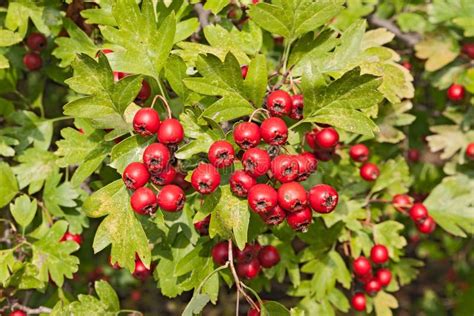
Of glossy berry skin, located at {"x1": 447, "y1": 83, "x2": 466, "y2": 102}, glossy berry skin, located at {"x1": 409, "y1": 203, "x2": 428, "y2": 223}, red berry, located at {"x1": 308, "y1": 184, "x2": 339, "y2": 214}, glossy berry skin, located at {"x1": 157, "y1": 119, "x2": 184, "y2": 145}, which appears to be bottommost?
glossy berry skin, located at {"x1": 409, "y1": 203, "x2": 428, "y2": 223}

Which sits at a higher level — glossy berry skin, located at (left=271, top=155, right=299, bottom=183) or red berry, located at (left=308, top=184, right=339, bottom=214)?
glossy berry skin, located at (left=271, top=155, right=299, bottom=183)

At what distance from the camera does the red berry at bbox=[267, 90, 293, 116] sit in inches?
77.4

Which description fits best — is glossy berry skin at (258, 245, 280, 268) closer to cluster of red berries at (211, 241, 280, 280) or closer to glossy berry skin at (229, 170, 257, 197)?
cluster of red berries at (211, 241, 280, 280)

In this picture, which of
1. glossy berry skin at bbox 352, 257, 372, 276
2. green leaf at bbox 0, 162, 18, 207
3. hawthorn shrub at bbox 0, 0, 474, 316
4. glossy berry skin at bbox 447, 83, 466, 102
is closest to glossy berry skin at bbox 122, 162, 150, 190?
hawthorn shrub at bbox 0, 0, 474, 316

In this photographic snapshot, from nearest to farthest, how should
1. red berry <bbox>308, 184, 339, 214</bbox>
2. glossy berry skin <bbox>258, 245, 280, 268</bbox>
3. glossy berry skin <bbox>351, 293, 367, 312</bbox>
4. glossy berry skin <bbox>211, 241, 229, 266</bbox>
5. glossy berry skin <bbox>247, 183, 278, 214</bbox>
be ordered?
1. glossy berry skin <bbox>247, 183, 278, 214</bbox>
2. red berry <bbox>308, 184, 339, 214</bbox>
3. glossy berry skin <bbox>211, 241, 229, 266</bbox>
4. glossy berry skin <bbox>258, 245, 280, 268</bbox>
5. glossy berry skin <bbox>351, 293, 367, 312</bbox>

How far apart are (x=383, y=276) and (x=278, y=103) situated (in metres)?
1.33

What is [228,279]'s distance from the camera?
2346 millimetres

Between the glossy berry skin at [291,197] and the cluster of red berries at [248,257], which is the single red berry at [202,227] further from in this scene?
the glossy berry skin at [291,197]

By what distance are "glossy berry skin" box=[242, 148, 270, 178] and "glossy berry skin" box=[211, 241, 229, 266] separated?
489 mm

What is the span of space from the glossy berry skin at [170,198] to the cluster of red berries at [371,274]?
1.15 m

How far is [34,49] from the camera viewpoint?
9.07 feet

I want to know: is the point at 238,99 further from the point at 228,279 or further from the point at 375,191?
the point at 375,191

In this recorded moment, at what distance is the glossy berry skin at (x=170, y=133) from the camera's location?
1.90m

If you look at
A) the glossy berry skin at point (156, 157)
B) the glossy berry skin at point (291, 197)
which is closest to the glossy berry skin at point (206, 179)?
the glossy berry skin at point (156, 157)
